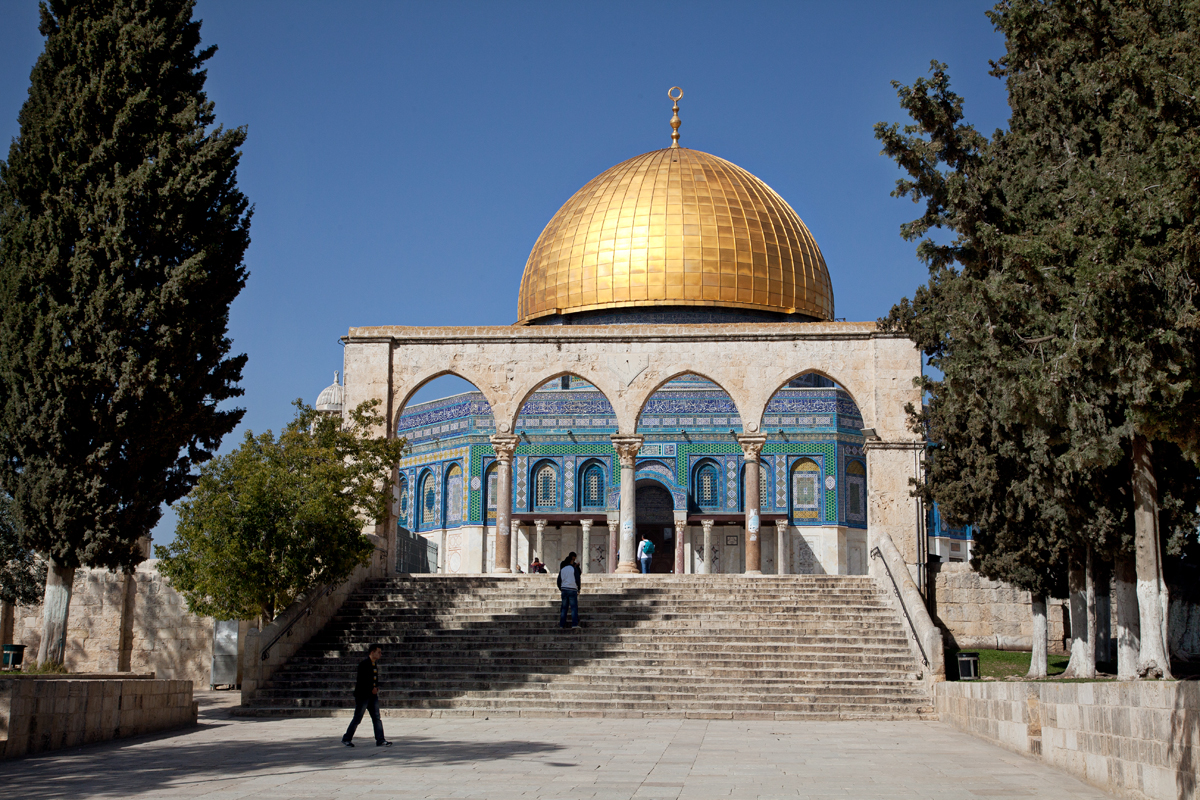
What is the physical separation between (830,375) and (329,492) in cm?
833

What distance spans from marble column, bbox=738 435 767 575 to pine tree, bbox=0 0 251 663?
893cm

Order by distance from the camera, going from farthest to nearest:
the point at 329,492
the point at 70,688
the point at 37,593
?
1. the point at 37,593
2. the point at 329,492
3. the point at 70,688

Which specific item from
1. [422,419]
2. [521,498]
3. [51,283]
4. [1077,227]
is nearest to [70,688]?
[51,283]

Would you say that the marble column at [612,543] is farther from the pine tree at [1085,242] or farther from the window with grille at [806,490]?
the pine tree at [1085,242]

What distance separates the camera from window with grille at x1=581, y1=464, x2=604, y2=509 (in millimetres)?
27984

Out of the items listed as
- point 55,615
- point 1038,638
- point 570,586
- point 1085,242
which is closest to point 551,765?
point 1085,242

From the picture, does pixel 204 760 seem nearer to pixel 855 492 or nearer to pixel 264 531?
pixel 264 531

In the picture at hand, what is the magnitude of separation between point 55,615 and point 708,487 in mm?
18268

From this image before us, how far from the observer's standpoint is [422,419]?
30688 millimetres

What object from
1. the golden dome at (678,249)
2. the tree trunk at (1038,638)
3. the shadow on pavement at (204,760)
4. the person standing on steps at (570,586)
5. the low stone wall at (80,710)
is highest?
the golden dome at (678,249)

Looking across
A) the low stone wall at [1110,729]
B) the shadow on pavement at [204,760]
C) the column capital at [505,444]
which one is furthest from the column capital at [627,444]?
the low stone wall at [1110,729]

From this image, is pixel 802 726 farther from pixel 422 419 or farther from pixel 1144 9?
pixel 422 419

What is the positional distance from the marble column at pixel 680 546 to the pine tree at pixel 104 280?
1580 centimetres

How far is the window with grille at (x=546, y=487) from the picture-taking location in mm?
28062
